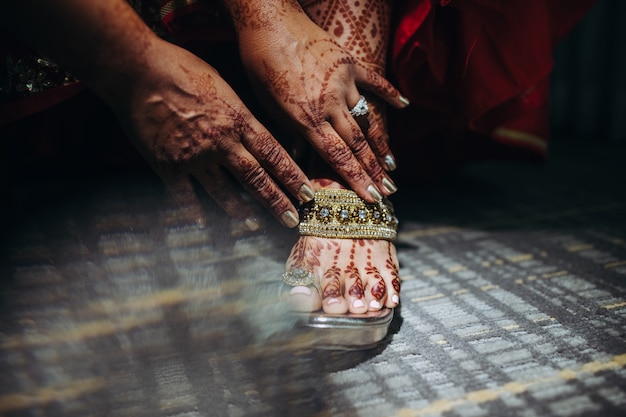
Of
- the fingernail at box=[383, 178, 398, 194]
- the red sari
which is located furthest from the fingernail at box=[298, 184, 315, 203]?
the red sari

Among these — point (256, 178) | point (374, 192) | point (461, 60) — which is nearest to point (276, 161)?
point (256, 178)

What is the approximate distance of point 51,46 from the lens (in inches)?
23.6

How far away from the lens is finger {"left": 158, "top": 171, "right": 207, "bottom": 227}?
2.27 feet

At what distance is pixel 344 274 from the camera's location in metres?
0.70

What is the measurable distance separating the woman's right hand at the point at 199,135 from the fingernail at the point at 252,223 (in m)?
0.01

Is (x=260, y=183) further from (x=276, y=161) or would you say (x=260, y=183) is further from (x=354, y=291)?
(x=354, y=291)

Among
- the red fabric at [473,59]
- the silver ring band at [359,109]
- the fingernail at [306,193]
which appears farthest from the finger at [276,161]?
the red fabric at [473,59]

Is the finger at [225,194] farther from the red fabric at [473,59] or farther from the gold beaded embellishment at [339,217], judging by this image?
the red fabric at [473,59]

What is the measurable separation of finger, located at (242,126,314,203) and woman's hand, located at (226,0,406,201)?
0.04 m

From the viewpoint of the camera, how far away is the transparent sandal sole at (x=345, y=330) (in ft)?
2.03

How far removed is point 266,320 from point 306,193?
0.16 metres

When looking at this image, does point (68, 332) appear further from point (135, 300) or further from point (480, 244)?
point (480, 244)

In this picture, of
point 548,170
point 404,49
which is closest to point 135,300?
point 404,49

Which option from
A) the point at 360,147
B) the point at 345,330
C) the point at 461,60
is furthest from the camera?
the point at 461,60
